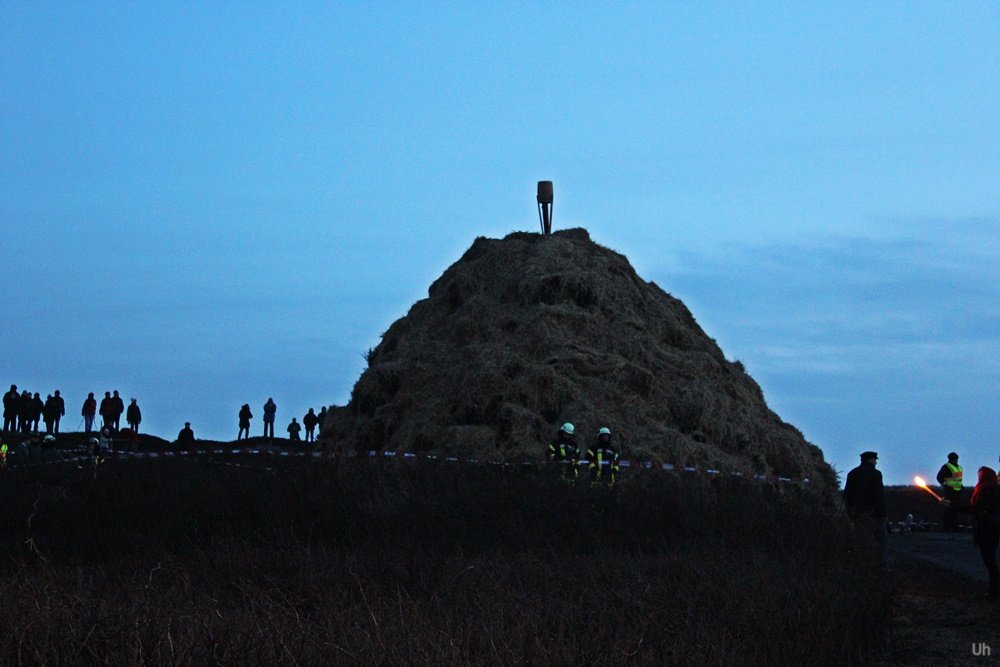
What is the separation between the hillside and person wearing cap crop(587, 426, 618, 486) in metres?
0.89

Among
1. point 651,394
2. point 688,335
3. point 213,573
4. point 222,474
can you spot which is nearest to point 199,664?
point 213,573

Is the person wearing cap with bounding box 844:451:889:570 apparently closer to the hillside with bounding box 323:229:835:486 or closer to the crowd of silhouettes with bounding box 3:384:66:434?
the hillside with bounding box 323:229:835:486

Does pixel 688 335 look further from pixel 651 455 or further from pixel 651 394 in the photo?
pixel 651 455

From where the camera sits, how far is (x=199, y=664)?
23.5 feet

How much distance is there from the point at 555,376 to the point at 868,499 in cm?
793

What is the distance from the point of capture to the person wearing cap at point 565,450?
21.1 m

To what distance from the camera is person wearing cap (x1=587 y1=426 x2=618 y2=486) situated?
21656 millimetres

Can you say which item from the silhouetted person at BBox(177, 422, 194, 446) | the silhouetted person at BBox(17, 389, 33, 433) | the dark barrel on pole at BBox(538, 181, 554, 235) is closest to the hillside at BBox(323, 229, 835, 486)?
the dark barrel on pole at BBox(538, 181, 554, 235)

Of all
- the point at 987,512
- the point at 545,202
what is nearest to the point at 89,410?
the point at 545,202

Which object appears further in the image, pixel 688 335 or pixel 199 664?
pixel 688 335

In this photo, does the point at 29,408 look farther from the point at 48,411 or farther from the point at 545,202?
the point at 545,202

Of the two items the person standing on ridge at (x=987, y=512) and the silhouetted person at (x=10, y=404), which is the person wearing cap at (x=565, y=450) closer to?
the person standing on ridge at (x=987, y=512)

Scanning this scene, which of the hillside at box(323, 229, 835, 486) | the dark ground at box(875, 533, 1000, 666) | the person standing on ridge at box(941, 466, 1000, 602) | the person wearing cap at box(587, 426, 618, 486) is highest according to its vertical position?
the hillside at box(323, 229, 835, 486)

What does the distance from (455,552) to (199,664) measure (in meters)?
8.58
